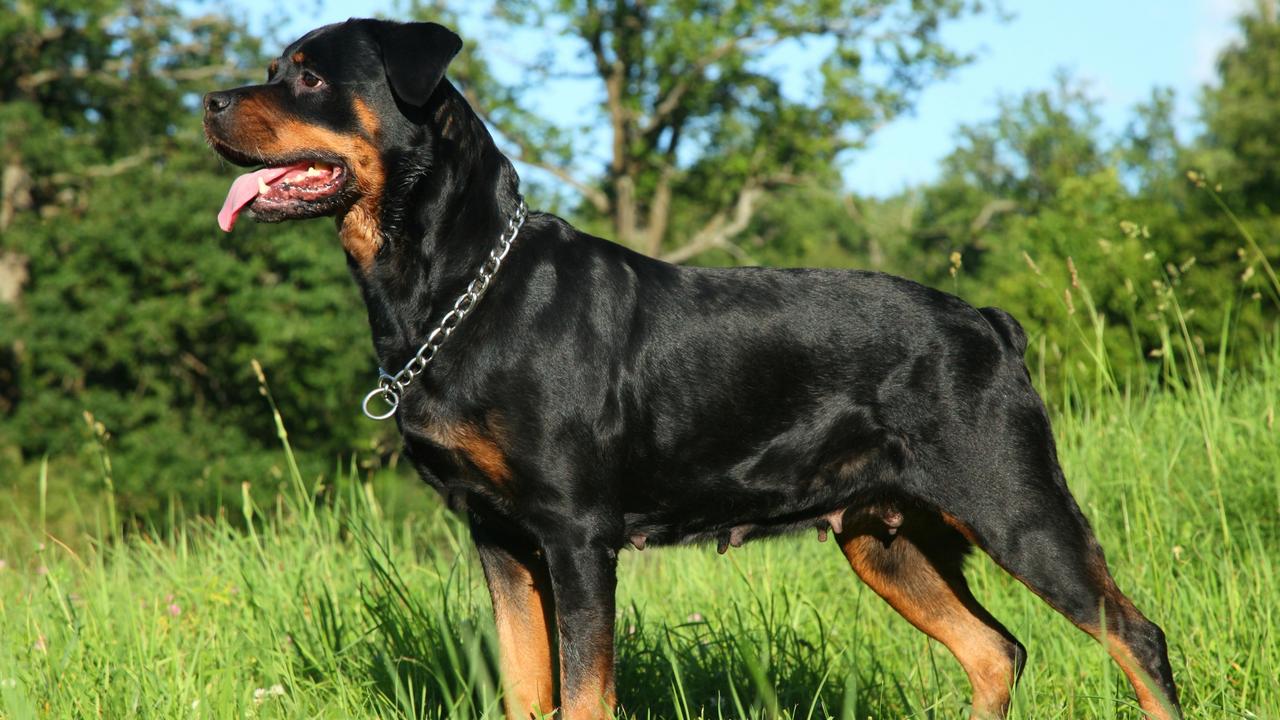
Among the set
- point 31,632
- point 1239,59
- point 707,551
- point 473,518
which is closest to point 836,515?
point 473,518

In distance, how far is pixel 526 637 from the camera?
3.83m

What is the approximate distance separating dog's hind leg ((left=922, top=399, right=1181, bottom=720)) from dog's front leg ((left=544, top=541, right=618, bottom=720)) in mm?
1168

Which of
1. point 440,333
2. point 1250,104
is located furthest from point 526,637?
point 1250,104

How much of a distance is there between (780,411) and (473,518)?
1095 mm

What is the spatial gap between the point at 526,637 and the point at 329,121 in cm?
181

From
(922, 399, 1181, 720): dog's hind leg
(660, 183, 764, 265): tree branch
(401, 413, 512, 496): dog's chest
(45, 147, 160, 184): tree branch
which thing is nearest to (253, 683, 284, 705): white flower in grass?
(401, 413, 512, 496): dog's chest

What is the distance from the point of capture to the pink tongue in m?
3.71

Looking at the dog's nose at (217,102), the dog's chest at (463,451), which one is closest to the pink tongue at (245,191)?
the dog's nose at (217,102)

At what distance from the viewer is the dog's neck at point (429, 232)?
3.67 m

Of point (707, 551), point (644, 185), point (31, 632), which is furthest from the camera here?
point (644, 185)

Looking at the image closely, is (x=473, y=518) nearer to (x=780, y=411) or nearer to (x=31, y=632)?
(x=780, y=411)

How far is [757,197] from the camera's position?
1282 inches

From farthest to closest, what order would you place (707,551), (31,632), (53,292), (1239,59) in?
(1239,59) < (53,292) < (707,551) < (31,632)

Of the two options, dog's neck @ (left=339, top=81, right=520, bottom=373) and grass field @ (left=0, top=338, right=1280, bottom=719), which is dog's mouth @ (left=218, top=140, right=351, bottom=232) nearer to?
dog's neck @ (left=339, top=81, right=520, bottom=373)
